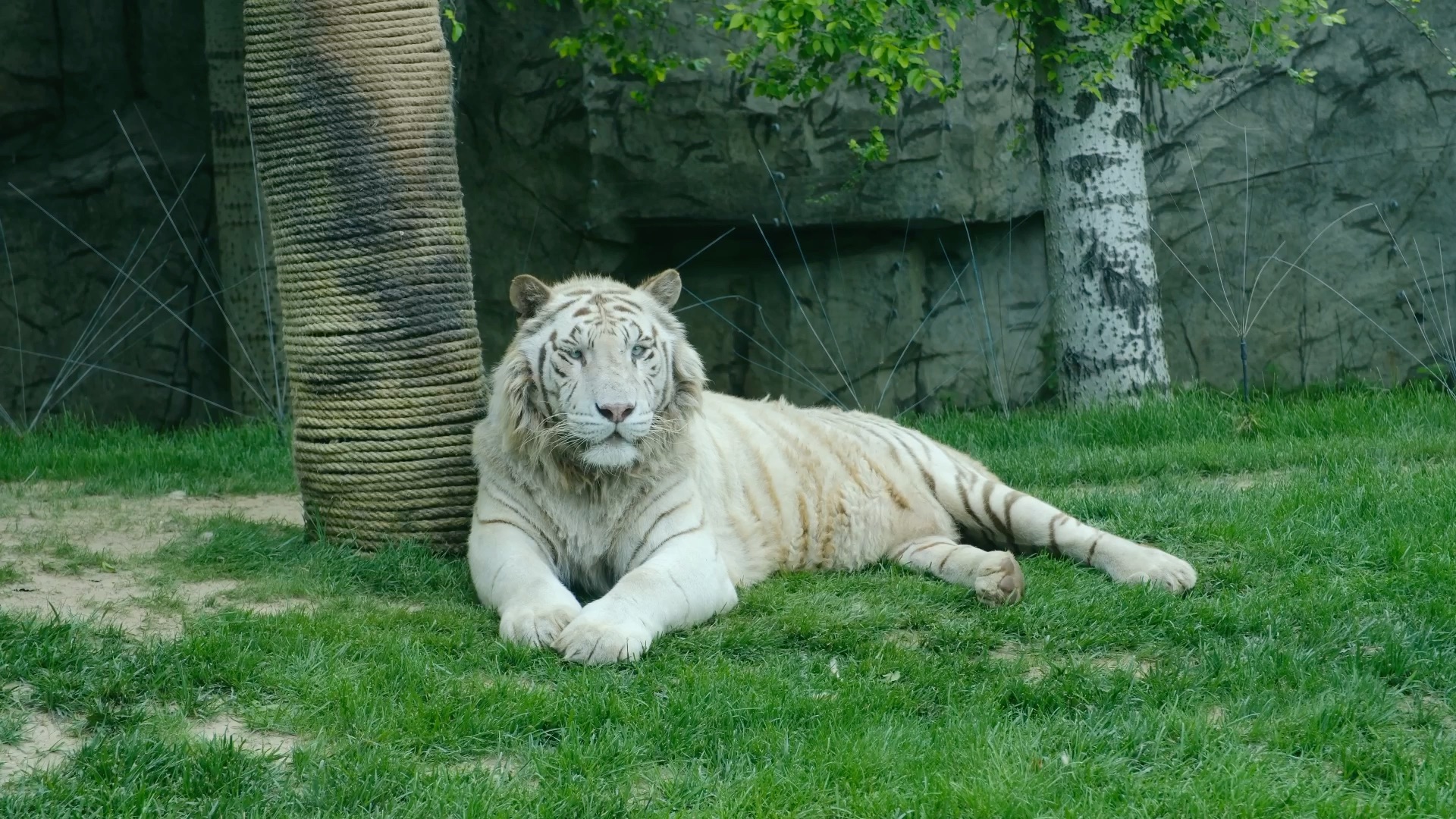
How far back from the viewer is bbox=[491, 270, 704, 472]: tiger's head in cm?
434

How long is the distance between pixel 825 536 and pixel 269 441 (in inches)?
140

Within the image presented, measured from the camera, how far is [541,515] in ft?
14.8

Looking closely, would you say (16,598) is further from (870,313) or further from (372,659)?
(870,313)

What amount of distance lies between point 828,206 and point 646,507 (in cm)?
509

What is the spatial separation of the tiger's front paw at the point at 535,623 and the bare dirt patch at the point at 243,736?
2.60ft

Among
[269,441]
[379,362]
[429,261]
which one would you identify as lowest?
[269,441]

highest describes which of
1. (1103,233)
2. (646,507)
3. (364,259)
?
(364,259)

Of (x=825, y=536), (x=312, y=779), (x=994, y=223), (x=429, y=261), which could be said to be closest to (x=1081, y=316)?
(x=994, y=223)

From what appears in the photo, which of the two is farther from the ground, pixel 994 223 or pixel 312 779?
pixel 994 223

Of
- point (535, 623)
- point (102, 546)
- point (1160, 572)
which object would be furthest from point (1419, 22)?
point (102, 546)

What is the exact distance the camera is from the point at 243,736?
320 centimetres

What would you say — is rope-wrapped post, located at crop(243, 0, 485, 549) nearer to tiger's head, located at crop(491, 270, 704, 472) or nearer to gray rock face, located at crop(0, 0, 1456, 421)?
tiger's head, located at crop(491, 270, 704, 472)

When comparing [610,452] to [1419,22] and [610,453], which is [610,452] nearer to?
[610,453]

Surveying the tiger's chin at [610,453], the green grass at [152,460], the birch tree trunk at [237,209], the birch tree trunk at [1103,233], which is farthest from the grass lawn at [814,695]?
the birch tree trunk at [237,209]
